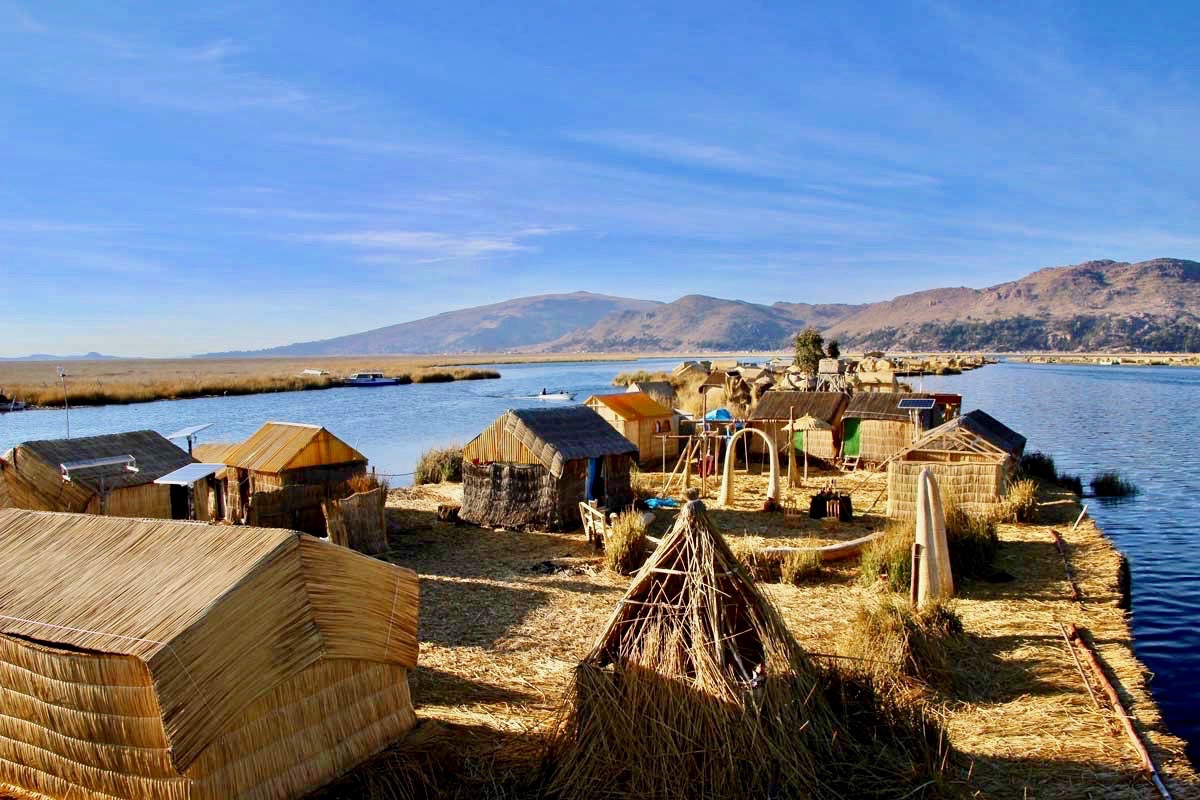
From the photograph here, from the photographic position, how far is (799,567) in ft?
41.7

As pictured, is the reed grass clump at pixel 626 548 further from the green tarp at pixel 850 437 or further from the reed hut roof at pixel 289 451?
the green tarp at pixel 850 437

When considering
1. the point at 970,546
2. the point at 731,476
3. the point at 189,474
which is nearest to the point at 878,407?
the point at 731,476

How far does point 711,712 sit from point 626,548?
25.4 ft

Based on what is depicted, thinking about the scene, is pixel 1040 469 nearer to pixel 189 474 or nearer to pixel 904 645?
pixel 904 645

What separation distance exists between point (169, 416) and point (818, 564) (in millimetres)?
46880

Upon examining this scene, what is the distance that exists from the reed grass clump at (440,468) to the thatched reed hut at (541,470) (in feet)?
20.8

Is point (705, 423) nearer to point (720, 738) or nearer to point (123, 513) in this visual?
point (123, 513)

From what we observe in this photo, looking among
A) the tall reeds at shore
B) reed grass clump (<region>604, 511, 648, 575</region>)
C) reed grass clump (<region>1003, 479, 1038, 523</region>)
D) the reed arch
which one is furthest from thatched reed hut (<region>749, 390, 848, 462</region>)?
the tall reeds at shore

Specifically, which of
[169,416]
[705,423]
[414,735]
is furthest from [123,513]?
[169,416]

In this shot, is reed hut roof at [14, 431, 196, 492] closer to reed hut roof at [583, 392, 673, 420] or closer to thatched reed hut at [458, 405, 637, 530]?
thatched reed hut at [458, 405, 637, 530]

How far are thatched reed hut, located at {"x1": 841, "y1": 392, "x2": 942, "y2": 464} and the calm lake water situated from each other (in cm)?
472

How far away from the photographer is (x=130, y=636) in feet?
17.5

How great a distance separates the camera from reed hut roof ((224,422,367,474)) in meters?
16.1

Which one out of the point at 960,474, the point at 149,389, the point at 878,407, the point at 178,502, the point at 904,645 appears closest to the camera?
the point at 904,645
